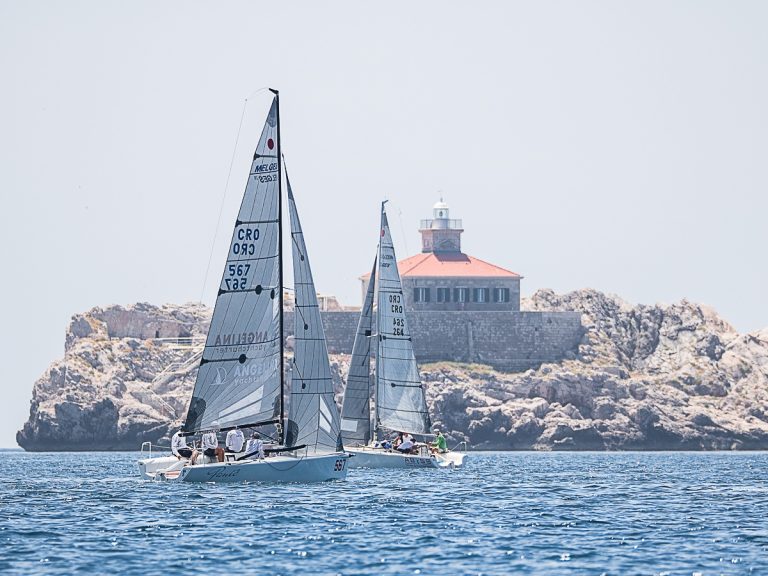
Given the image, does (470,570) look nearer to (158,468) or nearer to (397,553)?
(397,553)

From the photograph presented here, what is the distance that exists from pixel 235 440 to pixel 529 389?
56106mm

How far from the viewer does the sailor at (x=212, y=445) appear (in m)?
38.4

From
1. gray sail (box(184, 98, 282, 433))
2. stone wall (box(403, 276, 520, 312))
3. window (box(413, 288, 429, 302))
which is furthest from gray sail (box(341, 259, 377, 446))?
window (box(413, 288, 429, 302))

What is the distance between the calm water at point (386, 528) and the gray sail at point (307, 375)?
4.08ft

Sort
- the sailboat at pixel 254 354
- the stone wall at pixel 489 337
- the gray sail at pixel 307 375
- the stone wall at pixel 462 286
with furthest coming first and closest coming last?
the stone wall at pixel 462 286
the stone wall at pixel 489 337
the gray sail at pixel 307 375
the sailboat at pixel 254 354

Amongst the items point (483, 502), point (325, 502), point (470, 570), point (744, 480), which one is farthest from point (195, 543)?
point (744, 480)

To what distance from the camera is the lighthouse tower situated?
105 m

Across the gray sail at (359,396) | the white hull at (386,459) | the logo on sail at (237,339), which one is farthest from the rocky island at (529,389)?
the logo on sail at (237,339)

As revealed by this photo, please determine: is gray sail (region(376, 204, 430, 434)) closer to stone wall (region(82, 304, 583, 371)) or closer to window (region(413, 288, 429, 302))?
stone wall (region(82, 304, 583, 371))

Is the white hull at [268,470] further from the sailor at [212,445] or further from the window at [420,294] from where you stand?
the window at [420,294]

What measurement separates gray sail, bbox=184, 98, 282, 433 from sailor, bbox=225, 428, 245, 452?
1.04 ft

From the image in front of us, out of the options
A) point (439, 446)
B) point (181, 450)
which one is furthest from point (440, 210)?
point (181, 450)

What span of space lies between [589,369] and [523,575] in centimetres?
7225

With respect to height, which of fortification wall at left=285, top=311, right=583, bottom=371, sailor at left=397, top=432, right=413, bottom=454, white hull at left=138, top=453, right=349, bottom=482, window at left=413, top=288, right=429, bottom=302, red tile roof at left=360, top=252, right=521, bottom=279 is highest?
red tile roof at left=360, top=252, right=521, bottom=279
